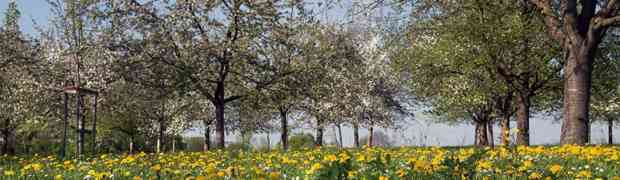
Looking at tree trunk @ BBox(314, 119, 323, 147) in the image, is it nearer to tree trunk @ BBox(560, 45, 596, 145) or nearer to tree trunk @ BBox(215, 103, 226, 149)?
tree trunk @ BBox(215, 103, 226, 149)

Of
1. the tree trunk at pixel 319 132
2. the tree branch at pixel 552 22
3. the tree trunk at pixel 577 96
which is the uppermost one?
the tree branch at pixel 552 22

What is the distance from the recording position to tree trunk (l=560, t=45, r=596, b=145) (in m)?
15.7

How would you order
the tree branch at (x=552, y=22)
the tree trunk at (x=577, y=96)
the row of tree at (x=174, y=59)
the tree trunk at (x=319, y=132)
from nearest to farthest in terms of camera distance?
the tree trunk at (x=577, y=96) < the tree branch at (x=552, y=22) < the row of tree at (x=174, y=59) < the tree trunk at (x=319, y=132)

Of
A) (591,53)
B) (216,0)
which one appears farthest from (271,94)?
(591,53)

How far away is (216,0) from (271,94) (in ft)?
15.4

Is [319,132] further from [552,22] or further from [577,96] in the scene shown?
[577,96]

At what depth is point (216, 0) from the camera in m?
23.8

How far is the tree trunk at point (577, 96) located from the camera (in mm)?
15656

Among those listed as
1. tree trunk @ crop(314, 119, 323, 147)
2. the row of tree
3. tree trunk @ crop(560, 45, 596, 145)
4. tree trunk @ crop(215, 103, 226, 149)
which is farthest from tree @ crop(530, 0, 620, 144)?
tree trunk @ crop(314, 119, 323, 147)

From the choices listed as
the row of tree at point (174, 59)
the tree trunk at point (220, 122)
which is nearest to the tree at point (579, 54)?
the row of tree at point (174, 59)

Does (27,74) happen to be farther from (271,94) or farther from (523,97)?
(523,97)

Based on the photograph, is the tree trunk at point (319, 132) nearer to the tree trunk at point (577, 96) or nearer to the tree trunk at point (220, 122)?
the tree trunk at point (220, 122)

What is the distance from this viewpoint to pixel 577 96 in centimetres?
1580

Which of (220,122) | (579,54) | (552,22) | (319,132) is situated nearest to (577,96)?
(579,54)
